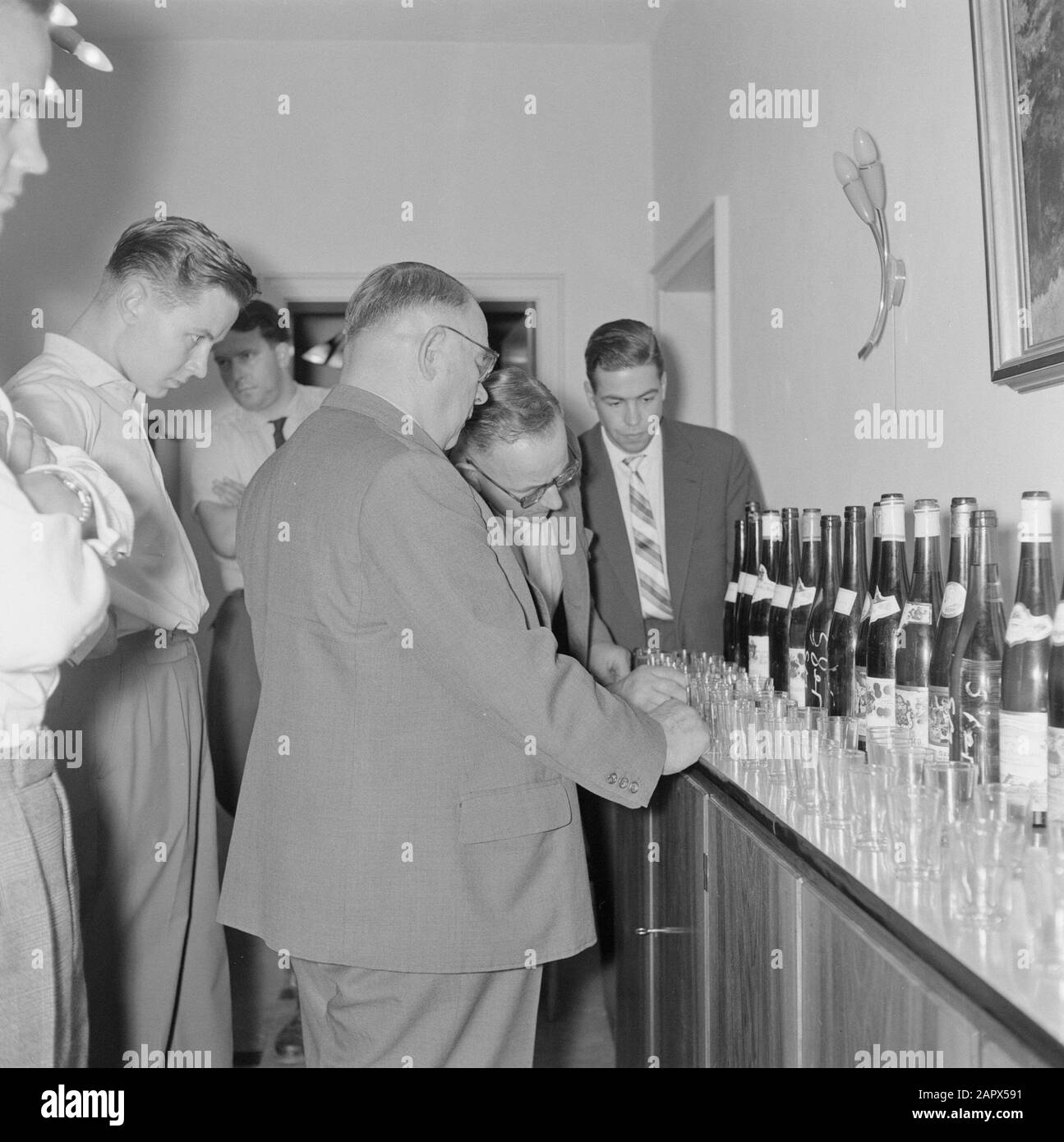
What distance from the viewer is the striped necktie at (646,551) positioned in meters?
2.76

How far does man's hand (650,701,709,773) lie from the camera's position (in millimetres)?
1521

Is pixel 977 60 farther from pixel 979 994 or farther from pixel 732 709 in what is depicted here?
pixel 979 994

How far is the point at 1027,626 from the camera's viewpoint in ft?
4.29

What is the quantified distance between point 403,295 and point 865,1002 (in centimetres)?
101

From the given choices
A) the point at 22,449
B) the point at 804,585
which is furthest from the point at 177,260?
the point at 804,585

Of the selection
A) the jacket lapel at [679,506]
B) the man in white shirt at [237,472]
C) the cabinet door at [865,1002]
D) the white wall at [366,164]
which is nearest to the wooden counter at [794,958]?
the cabinet door at [865,1002]

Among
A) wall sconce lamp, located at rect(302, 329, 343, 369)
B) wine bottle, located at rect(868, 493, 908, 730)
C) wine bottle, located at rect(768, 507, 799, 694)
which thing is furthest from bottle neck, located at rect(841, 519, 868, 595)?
wall sconce lamp, located at rect(302, 329, 343, 369)

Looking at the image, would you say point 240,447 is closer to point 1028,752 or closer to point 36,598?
point 36,598

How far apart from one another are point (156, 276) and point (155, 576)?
20.1 inches

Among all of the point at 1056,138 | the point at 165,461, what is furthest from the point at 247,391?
the point at 1056,138

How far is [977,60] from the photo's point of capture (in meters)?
1.58

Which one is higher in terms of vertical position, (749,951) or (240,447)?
(240,447)

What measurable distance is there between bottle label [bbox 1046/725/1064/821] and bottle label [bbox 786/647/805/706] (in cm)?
65

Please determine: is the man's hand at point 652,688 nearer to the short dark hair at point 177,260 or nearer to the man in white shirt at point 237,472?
the short dark hair at point 177,260
